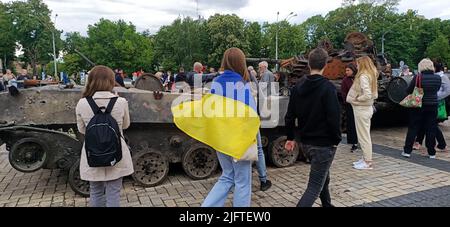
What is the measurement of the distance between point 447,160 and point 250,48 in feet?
146

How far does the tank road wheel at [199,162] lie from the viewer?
5.77m

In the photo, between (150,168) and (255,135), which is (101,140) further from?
(150,168)

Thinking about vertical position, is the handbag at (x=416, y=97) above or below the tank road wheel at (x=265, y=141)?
above

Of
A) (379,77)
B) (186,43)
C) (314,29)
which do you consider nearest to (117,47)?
(186,43)

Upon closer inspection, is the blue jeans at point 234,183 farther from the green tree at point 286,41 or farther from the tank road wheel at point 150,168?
the green tree at point 286,41

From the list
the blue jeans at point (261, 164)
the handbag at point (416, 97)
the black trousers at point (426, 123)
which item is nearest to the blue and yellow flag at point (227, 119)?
the blue jeans at point (261, 164)

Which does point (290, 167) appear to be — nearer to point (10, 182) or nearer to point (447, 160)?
point (447, 160)

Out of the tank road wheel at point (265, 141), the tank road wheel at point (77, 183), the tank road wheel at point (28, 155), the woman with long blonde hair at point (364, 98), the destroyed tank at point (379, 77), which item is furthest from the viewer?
the destroyed tank at point (379, 77)

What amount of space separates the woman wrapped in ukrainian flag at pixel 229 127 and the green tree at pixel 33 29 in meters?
55.5

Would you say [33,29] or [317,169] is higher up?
[33,29]

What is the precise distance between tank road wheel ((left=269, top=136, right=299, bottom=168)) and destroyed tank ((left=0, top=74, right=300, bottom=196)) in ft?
1.07

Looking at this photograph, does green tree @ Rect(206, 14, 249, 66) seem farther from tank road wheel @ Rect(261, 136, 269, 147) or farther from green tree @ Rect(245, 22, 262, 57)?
tank road wheel @ Rect(261, 136, 269, 147)

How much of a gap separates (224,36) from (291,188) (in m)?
43.8

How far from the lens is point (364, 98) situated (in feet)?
20.1
